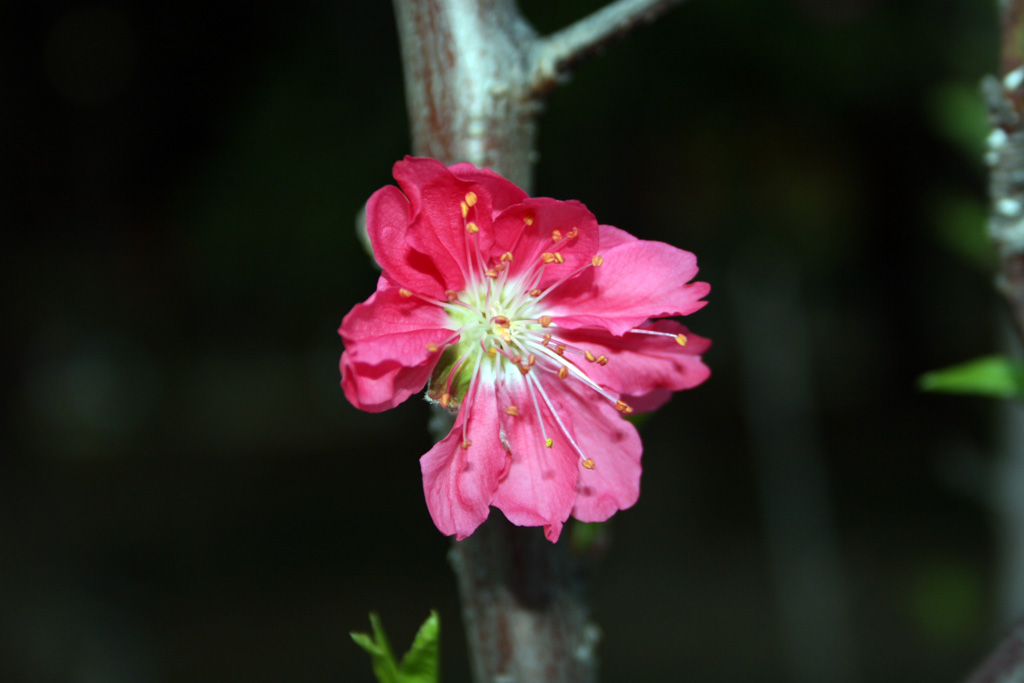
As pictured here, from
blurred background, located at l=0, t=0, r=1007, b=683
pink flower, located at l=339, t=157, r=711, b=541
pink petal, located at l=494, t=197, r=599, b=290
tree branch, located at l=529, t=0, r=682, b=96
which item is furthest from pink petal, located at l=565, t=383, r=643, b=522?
blurred background, located at l=0, t=0, r=1007, b=683

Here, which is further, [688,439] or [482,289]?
[688,439]

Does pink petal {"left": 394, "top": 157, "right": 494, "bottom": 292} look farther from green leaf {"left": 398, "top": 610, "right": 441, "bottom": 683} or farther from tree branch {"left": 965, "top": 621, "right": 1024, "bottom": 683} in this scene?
tree branch {"left": 965, "top": 621, "right": 1024, "bottom": 683}

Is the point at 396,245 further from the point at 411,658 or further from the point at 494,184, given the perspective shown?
the point at 411,658

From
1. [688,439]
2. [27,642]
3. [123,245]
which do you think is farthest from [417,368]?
[688,439]

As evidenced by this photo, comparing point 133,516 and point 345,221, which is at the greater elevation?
point 345,221

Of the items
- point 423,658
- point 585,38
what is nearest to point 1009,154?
point 585,38

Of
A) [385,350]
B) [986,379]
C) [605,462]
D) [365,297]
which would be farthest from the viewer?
[365,297]

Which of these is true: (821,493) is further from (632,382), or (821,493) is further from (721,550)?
(632,382)
